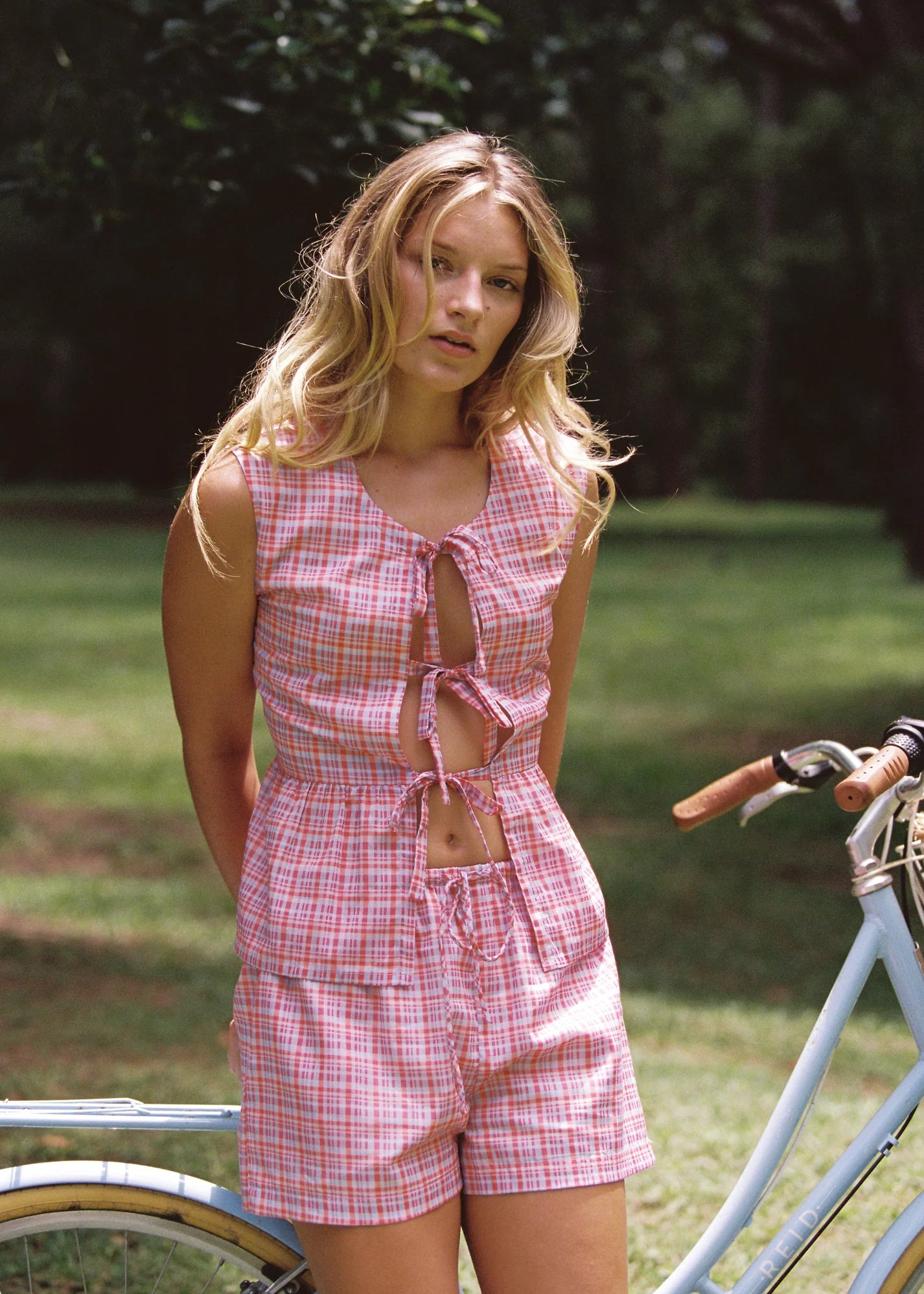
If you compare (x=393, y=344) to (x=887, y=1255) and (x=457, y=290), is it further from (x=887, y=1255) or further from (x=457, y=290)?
(x=887, y=1255)

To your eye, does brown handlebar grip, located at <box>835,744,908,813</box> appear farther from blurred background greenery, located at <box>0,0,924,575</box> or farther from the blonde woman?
blurred background greenery, located at <box>0,0,924,575</box>

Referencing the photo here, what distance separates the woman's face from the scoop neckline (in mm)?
153

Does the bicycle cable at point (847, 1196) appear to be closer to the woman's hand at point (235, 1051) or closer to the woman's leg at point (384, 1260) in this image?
the woman's leg at point (384, 1260)

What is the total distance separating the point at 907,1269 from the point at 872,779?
65 centimetres

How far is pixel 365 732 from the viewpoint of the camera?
2.13 metres

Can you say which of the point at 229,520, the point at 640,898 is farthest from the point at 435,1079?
the point at 640,898

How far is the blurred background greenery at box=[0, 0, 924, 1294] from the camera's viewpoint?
412 cm

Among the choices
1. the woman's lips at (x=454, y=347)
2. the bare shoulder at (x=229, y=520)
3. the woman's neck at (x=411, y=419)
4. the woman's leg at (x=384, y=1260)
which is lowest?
the woman's leg at (x=384, y=1260)

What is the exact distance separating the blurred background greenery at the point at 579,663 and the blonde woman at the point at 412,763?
607 mm

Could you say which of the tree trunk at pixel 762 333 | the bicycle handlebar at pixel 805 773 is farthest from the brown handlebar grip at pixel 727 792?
the tree trunk at pixel 762 333

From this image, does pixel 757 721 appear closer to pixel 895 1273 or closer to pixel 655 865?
pixel 655 865

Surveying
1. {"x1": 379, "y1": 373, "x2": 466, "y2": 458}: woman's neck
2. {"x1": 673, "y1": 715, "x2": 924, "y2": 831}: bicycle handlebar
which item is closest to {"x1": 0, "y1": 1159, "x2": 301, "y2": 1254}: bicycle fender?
{"x1": 673, "y1": 715, "x2": 924, "y2": 831}: bicycle handlebar

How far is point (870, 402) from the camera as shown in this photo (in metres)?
40.0

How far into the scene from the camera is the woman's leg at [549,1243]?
2.09 m
